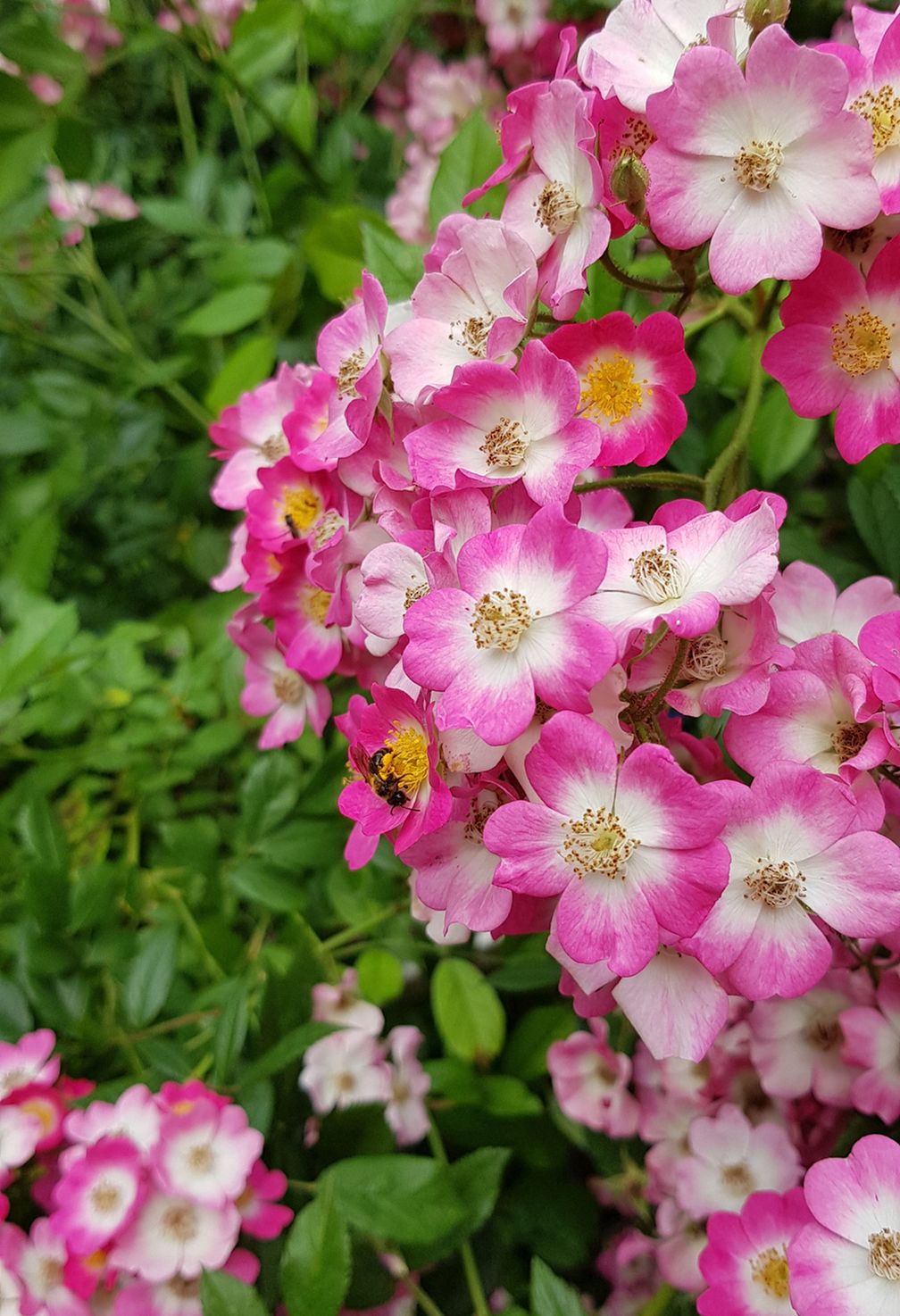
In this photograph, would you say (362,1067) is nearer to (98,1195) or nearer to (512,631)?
(98,1195)

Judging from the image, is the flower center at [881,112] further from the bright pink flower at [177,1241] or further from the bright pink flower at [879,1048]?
the bright pink flower at [177,1241]

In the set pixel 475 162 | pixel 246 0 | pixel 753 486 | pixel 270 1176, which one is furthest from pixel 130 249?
pixel 270 1176

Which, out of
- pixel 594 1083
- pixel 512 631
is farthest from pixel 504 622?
pixel 594 1083

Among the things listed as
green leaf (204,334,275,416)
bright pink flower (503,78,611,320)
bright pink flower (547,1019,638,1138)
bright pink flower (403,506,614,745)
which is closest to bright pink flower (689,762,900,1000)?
bright pink flower (403,506,614,745)

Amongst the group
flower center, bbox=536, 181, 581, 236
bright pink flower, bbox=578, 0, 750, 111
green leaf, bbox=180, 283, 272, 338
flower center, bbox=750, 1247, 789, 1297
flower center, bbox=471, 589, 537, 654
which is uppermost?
bright pink flower, bbox=578, 0, 750, 111

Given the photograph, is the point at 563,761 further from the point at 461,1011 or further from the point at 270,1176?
the point at 461,1011

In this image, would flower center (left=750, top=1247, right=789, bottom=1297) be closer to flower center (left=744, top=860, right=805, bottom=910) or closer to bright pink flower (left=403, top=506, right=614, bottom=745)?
flower center (left=744, top=860, right=805, bottom=910)
